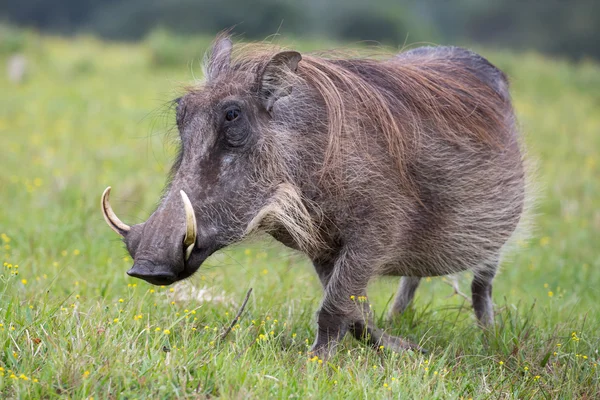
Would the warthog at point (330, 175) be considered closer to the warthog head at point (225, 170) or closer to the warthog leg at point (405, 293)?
the warthog head at point (225, 170)

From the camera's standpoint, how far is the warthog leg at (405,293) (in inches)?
163

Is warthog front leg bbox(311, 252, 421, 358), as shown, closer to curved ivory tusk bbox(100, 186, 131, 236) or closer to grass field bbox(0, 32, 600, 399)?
grass field bbox(0, 32, 600, 399)

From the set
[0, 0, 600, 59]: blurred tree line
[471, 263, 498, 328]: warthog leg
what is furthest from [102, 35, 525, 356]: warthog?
[0, 0, 600, 59]: blurred tree line

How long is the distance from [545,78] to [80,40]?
372 inches

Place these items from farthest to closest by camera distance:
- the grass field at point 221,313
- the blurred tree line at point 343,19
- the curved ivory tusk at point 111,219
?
the blurred tree line at point 343,19, the curved ivory tusk at point 111,219, the grass field at point 221,313

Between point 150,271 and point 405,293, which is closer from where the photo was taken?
point 150,271

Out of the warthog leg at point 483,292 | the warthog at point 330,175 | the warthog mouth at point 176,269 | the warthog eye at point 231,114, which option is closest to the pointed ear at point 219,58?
the warthog at point 330,175

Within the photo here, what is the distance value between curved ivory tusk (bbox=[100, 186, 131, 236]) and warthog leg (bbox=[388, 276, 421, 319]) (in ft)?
5.55

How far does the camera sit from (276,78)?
315 centimetres

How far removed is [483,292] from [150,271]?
2142 millimetres

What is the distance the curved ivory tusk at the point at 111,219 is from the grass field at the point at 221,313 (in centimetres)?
36

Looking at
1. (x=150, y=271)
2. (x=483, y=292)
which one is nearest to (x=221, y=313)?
(x=150, y=271)

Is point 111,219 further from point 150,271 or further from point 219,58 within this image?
point 219,58

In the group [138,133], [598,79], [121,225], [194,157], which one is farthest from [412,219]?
[598,79]
